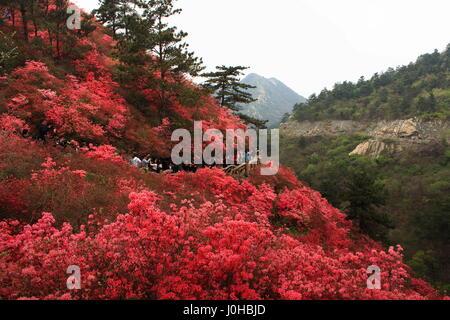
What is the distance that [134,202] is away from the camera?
18.6 feet

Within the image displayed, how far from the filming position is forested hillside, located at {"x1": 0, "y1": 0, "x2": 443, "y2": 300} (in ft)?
15.7

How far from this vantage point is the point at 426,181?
50.7 m

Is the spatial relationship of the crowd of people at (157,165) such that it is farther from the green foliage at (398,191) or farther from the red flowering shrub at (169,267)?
the green foliage at (398,191)

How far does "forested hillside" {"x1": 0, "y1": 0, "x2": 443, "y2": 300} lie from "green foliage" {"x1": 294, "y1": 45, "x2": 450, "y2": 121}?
80157 millimetres

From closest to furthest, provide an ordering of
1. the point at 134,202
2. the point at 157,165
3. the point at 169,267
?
the point at 169,267 < the point at 134,202 < the point at 157,165

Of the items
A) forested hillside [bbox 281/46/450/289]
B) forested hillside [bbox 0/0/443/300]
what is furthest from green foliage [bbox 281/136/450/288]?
forested hillside [bbox 0/0/443/300]

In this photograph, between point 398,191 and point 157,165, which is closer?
point 157,165

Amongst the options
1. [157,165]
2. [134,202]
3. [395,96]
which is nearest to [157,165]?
[157,165]

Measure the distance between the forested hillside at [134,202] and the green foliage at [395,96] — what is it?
80157 mm

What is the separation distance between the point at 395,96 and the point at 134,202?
105 m

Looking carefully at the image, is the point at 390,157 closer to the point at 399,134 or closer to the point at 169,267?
the point at 399,134

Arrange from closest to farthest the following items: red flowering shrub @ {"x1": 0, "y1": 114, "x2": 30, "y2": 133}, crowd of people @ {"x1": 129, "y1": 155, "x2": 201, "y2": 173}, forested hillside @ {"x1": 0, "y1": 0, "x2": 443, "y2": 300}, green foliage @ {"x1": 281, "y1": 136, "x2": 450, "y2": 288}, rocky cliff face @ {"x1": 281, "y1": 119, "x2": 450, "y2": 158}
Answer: forested hillside @ {"x1": 0, "y1": 0, "x2": 443, "y2": 300} → red flowering shrub @ {"x1": 0, "y1": 114, "x2": 30, "y2": 133} → crowd of people @ {"x1": 129, "y1": 155, "x2": 201, "y2": 173} → green foliage @ {"x1": 281, "y1": 136, "x2": 450, "y2": 288} → rocky cliff face @ {"x1": 281, "y1": 119, "x2": 450, "y2": 158}

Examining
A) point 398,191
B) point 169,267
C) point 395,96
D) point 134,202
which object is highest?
point 395,96

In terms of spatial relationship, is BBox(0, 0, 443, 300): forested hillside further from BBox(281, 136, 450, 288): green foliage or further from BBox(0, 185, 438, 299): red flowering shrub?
BBox(281, 136, 450, 288): green foliage
